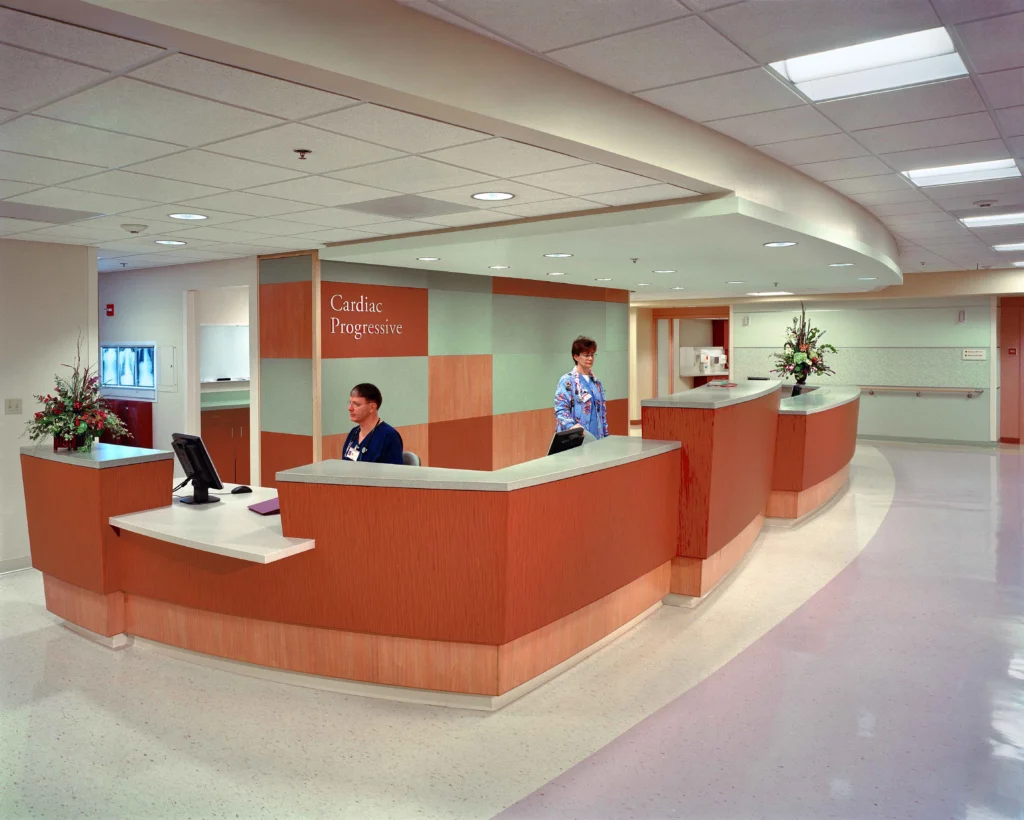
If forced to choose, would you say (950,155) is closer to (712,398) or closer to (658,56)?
(712,398)

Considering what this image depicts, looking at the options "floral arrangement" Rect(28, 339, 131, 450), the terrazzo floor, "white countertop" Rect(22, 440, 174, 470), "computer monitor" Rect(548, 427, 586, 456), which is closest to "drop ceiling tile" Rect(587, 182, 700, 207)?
"computer monitor" Rect(548, 427, 586, 456)

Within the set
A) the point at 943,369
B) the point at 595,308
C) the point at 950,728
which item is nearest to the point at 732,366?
the point at 943,369

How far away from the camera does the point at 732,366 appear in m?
16.5

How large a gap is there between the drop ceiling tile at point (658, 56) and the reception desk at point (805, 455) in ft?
16.1

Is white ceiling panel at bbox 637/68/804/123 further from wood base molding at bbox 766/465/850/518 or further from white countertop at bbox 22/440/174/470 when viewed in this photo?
wood base molding at bbox 766/465/850/518

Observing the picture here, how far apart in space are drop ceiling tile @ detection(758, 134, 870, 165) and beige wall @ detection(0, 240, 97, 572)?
234 inches

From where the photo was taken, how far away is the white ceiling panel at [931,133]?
14.4ft

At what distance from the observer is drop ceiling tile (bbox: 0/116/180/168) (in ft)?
10.9

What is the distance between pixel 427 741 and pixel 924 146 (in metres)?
4.59

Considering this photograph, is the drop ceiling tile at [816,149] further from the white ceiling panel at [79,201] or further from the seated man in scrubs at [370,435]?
the white ceiling panel at [79,201]

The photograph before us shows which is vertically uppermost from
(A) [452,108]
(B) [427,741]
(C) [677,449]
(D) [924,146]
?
(D) [924,146]

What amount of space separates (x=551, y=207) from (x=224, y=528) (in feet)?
9.94

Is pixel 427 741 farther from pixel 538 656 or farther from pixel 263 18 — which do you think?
pixel 263 18

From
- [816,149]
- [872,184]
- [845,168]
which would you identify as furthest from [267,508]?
[872,184]
